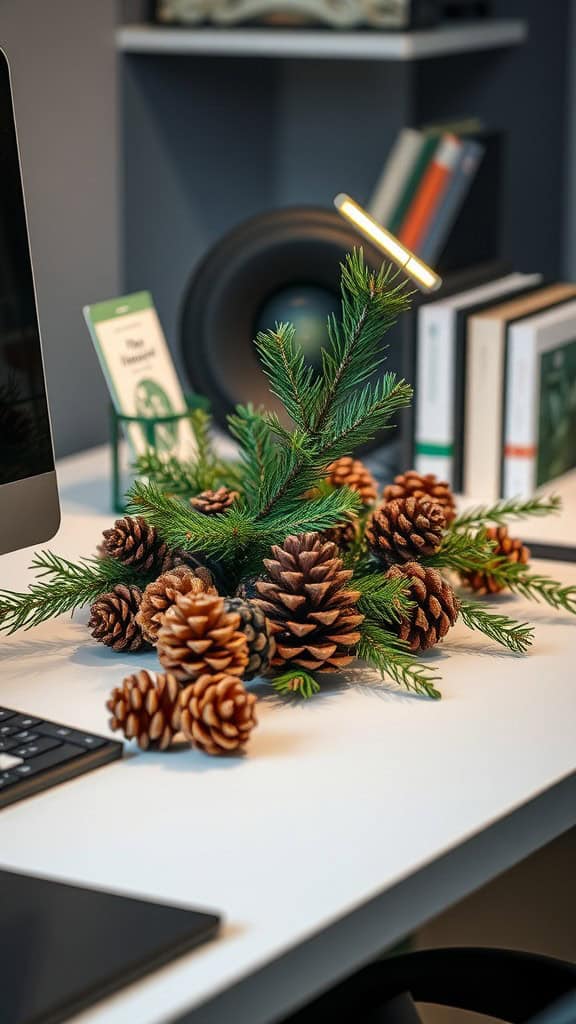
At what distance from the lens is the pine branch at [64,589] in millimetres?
938

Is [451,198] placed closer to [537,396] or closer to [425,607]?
[537,396]

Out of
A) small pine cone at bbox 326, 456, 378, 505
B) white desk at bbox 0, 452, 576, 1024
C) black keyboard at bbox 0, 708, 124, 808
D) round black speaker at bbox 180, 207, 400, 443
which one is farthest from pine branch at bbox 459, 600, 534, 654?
round black speaker at bbox 180, 207, 400, 443

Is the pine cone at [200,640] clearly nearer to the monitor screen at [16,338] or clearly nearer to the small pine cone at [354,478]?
the monitor screen at [16,338]

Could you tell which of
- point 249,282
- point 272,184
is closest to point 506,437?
point 249,282

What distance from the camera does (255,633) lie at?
0.85m

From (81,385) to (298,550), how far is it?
780 millimetres

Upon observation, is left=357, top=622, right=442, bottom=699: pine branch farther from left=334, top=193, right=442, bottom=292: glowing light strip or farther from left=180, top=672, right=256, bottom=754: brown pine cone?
left=334, top=193, right=442, bottom=292: glowing light strip

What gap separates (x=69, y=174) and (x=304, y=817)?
0.99 m

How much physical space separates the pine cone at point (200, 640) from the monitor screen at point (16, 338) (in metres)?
0.18

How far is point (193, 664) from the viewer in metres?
0.82

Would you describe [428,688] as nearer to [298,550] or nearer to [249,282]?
[298,550]

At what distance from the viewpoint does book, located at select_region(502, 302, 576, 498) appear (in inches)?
55.2

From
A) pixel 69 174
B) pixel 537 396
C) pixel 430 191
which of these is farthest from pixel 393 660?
pixel 430 191

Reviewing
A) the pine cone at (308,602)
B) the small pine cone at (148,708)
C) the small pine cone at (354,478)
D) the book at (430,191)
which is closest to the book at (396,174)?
the book at (430,191)
